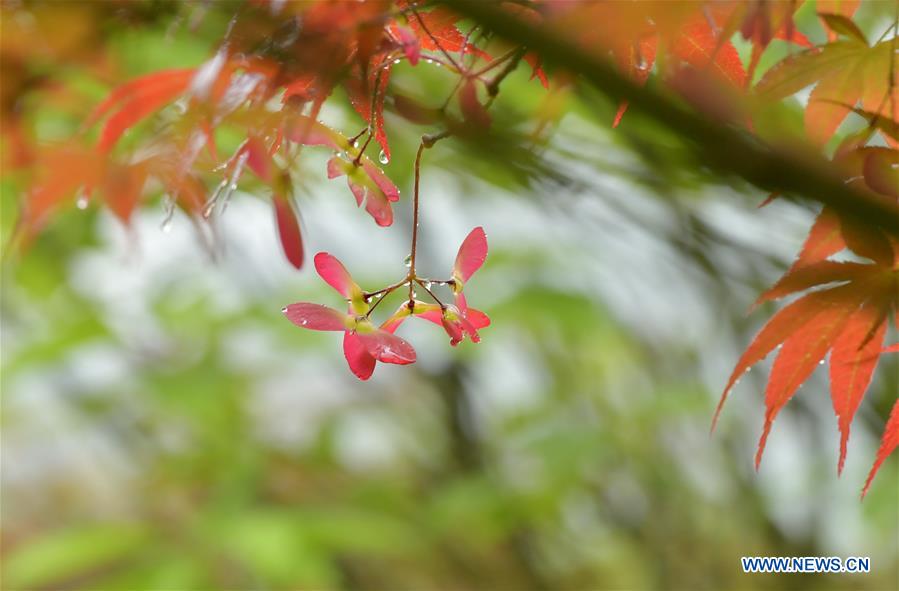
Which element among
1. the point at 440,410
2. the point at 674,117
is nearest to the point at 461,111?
the point at 674,117

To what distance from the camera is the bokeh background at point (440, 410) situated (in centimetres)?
123

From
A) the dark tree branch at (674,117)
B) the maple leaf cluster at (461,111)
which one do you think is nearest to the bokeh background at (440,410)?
the maple leaf cluster at (461,111)

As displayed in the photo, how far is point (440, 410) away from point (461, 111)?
1.43m

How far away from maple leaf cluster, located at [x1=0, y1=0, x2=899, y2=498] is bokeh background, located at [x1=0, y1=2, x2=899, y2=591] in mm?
522

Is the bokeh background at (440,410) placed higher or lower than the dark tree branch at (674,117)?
lower

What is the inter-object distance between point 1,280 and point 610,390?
1250mm

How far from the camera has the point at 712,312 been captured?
162 cm

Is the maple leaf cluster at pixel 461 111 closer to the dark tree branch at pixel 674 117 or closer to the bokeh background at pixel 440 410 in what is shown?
the dark tree branch at pixel 674 117

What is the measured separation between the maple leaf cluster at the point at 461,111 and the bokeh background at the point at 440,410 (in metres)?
0.52

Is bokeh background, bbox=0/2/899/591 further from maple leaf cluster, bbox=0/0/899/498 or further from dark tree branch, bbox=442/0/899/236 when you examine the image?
dark tree branch, bbox=442/0/899/236

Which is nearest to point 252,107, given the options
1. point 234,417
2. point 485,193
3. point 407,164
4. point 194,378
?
point 407,164

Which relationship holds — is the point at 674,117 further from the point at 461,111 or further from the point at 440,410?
the point at 440,410

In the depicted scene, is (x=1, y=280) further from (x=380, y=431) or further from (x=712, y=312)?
(x=712, y=312)

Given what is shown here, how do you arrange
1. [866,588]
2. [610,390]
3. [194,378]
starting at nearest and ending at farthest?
[194,378] → [866,588] → [610,390]
